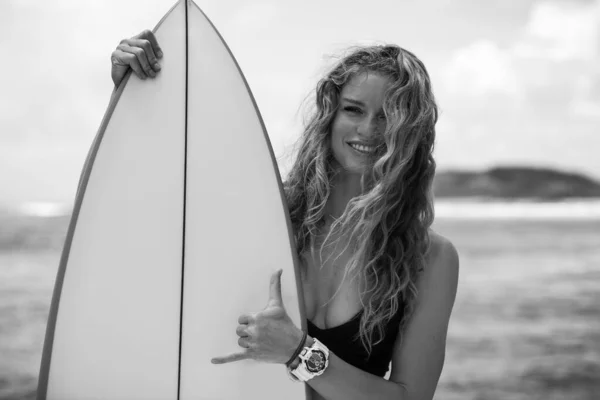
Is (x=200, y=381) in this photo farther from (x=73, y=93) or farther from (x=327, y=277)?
(x=73, y=93)

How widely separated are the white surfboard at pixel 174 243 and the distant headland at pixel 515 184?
17.4m

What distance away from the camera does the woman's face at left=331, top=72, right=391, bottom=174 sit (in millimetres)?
1646

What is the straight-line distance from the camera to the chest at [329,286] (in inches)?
65.7

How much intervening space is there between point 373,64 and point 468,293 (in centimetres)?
1303

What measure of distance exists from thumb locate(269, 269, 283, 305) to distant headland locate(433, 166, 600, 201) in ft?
57.8

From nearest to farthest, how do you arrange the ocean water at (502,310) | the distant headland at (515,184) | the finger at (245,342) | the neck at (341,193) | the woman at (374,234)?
the finger at (245,342)
the woman at (374,234)
the neck at (341,193)
the ocean water at (502,310)
the distant headland at (515,184)

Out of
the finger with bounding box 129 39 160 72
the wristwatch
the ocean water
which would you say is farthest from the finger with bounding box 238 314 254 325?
the ocean water

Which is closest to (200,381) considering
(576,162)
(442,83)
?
(442,83)

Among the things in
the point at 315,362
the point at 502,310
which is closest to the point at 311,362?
the point at 315,362

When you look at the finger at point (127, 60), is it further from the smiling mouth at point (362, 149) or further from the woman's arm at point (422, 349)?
the woman's arm at point (422, 349)

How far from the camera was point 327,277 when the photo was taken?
5.74 ft

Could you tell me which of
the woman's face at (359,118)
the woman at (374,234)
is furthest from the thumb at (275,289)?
the woman's face at (359,118)

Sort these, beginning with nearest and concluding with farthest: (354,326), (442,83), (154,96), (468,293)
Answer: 1. (354,326)
2. (154,96)
3. (468,293)
4. (442,83)

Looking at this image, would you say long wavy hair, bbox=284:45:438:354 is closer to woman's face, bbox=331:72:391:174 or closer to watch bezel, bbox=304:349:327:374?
woman's face, bbox=331:72:391:174
